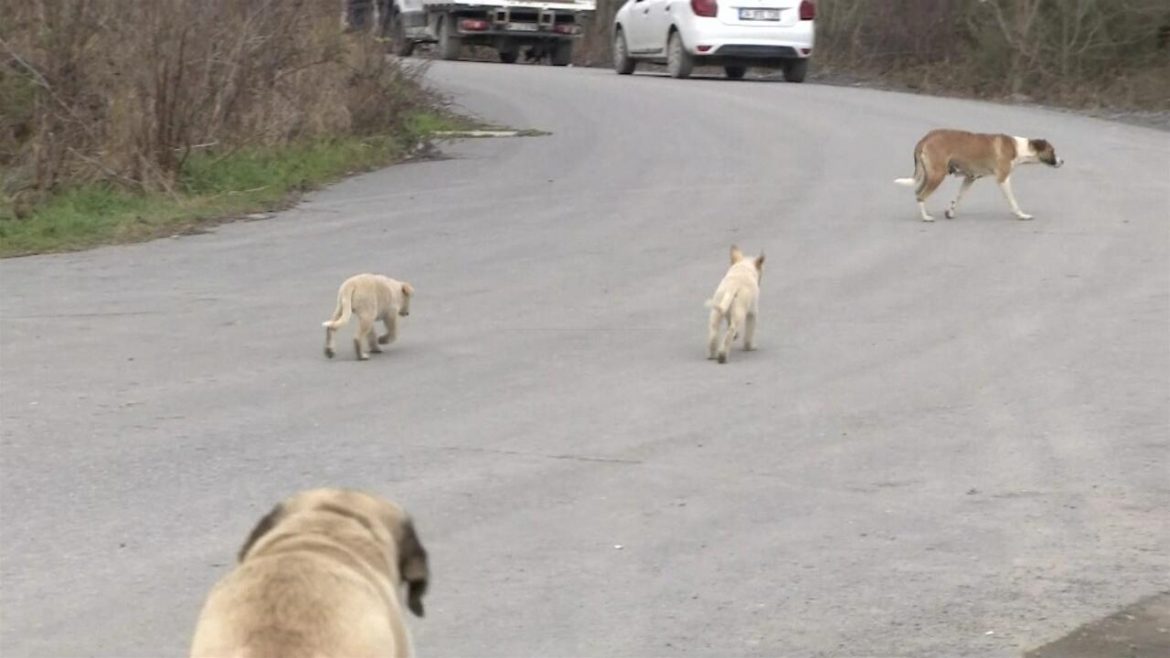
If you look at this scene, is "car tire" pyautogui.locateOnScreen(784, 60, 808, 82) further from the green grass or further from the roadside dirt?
the roadside dirt

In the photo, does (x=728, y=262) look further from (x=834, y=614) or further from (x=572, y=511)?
(x=834, y=614)

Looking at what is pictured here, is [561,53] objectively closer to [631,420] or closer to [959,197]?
[959,197]

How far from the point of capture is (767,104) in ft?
84.4

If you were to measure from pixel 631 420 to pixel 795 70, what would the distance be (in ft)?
75.5

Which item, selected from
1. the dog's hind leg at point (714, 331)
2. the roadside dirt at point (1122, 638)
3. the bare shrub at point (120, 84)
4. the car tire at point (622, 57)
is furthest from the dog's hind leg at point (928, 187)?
the car tire at point (622, 57)

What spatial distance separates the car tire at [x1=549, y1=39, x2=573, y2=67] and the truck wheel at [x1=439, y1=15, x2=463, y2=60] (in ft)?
7.28

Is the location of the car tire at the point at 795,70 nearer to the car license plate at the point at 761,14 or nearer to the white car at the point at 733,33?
the white car at the point at 733,33

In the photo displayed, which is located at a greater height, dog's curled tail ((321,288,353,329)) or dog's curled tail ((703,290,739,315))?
dog's curled tail ((703,290,739,315))

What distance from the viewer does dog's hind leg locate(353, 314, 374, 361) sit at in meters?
A: 10.5

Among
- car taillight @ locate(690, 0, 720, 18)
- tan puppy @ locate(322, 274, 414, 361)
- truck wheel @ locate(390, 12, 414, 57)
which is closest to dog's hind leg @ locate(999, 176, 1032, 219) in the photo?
tan puppy @ locate(322, 274, 414, 361)

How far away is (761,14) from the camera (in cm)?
2944

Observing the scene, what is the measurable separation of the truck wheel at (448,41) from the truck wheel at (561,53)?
2.23 meters

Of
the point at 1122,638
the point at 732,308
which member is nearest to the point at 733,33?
the point at 732,308

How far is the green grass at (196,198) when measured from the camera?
1537cm
